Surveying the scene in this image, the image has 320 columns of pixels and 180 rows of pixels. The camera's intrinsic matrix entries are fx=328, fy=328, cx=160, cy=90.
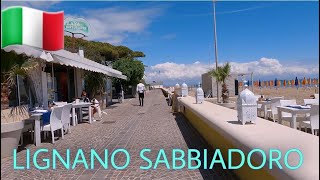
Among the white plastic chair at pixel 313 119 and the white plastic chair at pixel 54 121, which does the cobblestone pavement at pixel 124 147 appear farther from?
the white plastic chair at pixel 313 119

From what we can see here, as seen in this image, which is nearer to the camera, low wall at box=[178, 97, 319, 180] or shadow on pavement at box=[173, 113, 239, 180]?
low wall at box=[178, 97, 319, 180]

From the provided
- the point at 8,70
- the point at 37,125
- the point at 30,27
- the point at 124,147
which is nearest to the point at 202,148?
the point at 124,147

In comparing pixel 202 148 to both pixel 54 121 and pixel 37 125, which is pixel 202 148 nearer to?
pixel 54 121

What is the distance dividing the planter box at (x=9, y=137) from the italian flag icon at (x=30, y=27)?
5192 millimetres

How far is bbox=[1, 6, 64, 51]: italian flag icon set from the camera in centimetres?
169

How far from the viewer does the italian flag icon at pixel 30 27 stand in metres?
1.69

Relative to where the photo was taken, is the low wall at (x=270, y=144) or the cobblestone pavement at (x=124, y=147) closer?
the low wall at (x=270, y=144)

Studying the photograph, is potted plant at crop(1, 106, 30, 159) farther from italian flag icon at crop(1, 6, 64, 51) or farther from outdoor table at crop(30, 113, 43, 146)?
italian flag icon at crop(1, 6, 64, 51)

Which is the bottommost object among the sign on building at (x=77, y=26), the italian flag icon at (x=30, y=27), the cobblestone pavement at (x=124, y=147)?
the cobblestone pavement at (x=124, y=147)

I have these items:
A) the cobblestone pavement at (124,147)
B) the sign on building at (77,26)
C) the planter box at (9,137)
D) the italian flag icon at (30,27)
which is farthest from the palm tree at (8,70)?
the sign on building at (77,26)

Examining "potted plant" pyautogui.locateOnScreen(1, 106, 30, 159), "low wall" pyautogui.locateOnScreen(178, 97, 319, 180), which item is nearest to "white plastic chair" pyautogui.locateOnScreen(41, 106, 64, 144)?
"potted plant" pyautogui.locateOnScreen(1, 106, 30, 159)

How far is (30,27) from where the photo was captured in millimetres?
1733

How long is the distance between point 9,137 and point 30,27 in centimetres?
547

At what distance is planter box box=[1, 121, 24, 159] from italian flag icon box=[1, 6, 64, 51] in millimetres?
5192
